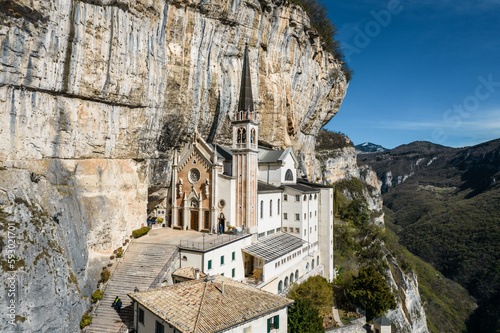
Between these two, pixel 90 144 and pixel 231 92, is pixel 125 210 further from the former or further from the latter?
pixel 231 92

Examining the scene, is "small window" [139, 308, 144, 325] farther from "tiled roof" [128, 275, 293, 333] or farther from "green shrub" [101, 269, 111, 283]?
"green shrub" [101, 269, 111, 283]

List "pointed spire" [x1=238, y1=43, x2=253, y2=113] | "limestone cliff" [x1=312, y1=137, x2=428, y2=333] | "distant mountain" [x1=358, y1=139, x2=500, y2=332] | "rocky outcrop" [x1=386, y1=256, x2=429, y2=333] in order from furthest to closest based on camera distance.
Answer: "distant mountain" [x1=358, y1=139, x2=500, y2=332]
"limestone cliff" [x1=312, y1=137, x2=428, y2=333]
"rocky outcrop" [x1=386, y1=256, x2=429, y2=333]
"pointed spire" [x1=238, y1=43, x2=253, y2=113]

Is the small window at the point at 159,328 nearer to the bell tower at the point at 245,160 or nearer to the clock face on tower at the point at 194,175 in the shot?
the bell tower at the point at 245,160

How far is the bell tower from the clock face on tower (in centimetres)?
436

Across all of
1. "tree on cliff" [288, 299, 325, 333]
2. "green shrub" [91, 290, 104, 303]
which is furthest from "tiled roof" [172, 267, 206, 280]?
"tree on cliff" [288, 299, 325, 333]

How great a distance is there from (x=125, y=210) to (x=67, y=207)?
6.38m

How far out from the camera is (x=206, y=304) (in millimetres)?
18375

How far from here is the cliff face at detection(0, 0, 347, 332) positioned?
19078 millimetres

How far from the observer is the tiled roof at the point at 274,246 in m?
30.3

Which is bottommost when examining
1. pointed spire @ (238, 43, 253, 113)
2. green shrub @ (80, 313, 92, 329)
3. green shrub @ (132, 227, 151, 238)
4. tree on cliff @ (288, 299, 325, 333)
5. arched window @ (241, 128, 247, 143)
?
tree on cliff @ (288, 299, 325, 333)

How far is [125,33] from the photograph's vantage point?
24.5 meters

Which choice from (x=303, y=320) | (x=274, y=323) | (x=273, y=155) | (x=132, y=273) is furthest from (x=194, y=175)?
(x=274, y=323)

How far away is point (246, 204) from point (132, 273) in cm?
1280

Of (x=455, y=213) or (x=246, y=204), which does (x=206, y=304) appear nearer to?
(x=246, y=204)
